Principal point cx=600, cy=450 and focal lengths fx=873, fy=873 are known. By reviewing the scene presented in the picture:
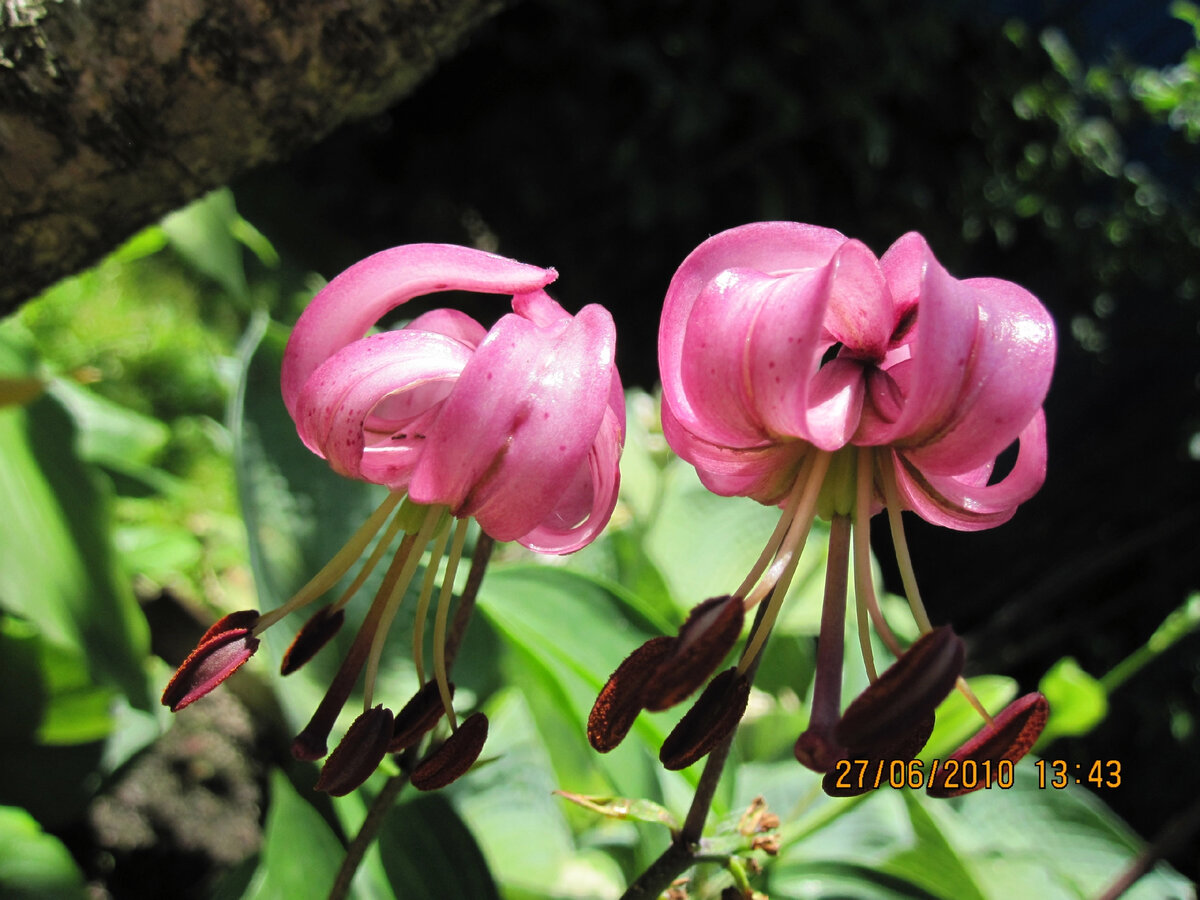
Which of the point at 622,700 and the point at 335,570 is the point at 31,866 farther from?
the point at 622,700

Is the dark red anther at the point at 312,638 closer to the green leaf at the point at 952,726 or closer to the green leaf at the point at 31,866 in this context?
the green leaf at the point at 31,866

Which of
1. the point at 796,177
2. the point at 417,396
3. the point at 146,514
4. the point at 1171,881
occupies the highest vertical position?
the point at 417,396

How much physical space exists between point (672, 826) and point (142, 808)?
2.63ft

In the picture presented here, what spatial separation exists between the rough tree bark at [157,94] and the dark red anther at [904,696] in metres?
0.51

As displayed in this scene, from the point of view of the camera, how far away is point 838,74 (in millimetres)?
1910

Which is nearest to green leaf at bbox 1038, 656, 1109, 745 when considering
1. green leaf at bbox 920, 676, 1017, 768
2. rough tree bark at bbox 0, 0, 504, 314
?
green leaf at bbox 920, 676, 1017, 768

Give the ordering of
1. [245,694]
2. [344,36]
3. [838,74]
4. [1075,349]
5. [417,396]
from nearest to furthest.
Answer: [417,396] < [344,36] < [245,694] < [838,74] < [1075,349]

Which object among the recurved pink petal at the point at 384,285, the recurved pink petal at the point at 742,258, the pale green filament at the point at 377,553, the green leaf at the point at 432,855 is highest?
the recurved pink petal at the point at 384,285

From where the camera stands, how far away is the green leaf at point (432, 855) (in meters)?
0.52

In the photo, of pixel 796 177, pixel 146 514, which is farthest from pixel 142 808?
pixel 796 177

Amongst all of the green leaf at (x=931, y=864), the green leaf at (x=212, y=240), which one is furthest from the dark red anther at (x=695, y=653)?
the green leaf at (x=212, y=240)

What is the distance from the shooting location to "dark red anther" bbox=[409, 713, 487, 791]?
39cm

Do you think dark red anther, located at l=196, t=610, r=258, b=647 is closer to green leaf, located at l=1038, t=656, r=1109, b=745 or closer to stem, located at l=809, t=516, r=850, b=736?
stem, located at l=809, t=516, r=850, b=736

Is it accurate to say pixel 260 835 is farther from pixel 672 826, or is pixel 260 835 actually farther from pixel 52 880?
pixel 672 826
